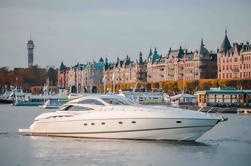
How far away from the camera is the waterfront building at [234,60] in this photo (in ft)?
496

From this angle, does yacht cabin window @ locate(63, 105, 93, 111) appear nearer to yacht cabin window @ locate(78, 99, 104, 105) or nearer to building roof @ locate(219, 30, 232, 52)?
yacht cabin window @ locate(78, 99, 104, 105)

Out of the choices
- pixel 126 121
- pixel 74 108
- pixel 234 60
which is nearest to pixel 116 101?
pixel 126 121

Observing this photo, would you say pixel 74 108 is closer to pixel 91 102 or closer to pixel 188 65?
pixel 91 102

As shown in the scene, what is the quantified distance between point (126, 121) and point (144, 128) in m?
1.04

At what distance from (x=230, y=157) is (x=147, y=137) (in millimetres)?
6141

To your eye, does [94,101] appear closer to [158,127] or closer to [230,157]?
[158,127]

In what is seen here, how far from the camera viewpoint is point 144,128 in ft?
125

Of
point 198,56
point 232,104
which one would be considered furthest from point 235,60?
point 232,104

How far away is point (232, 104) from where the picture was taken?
9631cm

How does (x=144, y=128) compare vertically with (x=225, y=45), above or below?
below

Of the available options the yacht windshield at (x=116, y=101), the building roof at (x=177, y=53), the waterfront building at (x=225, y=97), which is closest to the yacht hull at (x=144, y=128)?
the yacht windshield at (x=116, y=101)

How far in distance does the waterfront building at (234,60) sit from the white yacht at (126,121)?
11292 centimetres

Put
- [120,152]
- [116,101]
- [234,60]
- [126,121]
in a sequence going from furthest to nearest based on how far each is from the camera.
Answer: [234,60]
[116,101]
[126,121]
[120,152]

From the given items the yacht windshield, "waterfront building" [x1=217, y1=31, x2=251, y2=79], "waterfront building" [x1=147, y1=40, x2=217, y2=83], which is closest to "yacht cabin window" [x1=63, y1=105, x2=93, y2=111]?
the yacht windshield
